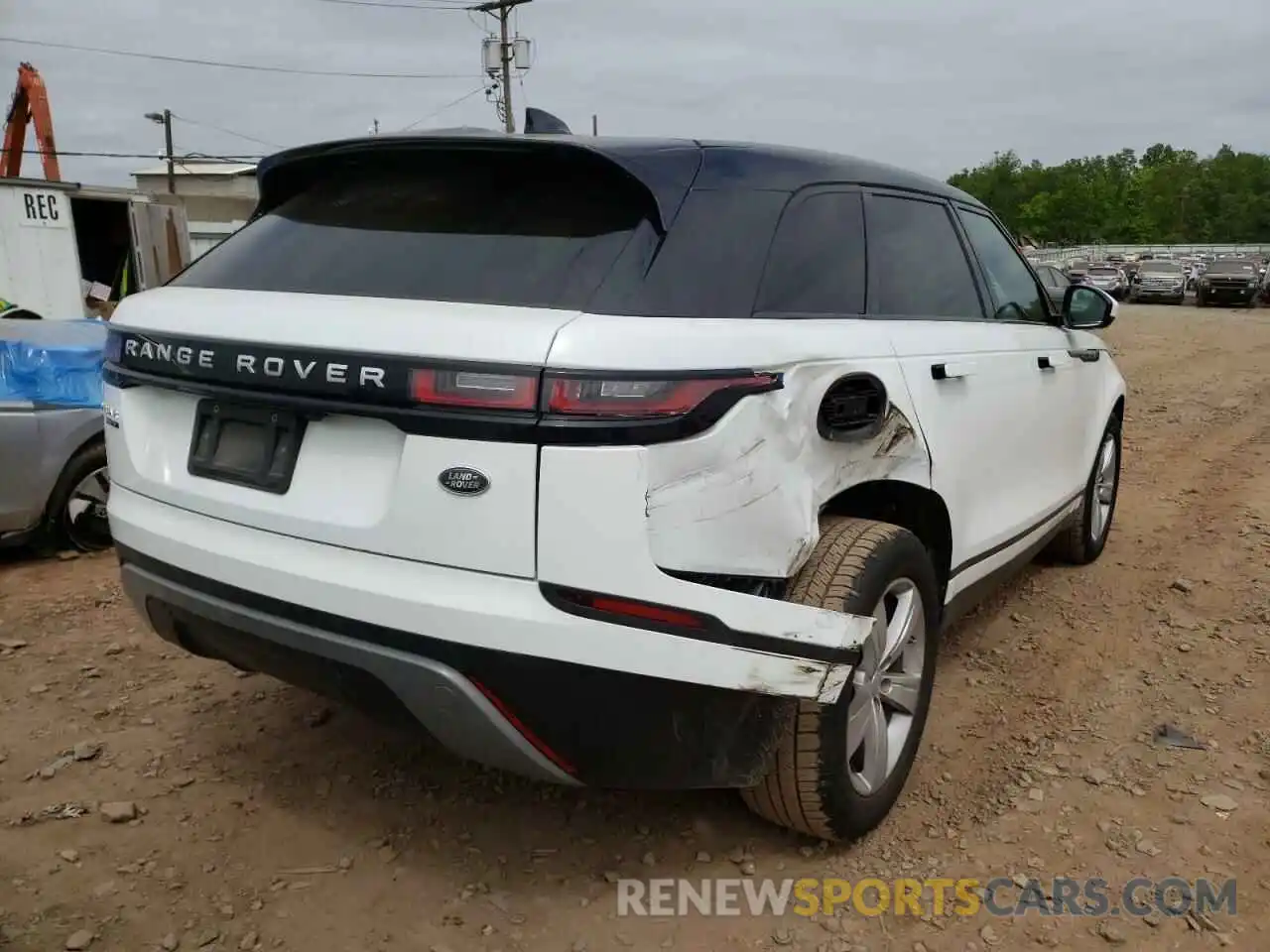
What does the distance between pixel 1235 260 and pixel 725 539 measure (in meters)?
35.0

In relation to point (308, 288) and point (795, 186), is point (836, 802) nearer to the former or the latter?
point (795, 186)

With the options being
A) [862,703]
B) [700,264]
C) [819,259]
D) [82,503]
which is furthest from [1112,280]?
[700,264]

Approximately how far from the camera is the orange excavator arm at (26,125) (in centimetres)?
2103

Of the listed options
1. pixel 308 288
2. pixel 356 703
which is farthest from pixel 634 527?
pixel 308 288

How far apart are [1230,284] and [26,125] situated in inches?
1264

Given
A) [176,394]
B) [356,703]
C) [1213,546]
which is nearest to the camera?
[356,703]

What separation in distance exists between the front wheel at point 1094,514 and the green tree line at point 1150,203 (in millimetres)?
91224

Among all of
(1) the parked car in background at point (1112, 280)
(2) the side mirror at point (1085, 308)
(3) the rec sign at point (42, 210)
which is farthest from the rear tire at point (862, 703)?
(1) the parked car in background at point (1112, 280)

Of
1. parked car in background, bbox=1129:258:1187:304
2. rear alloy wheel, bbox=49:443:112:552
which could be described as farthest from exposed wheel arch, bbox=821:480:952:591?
parked car in background, bbox=1129:258:1187:304

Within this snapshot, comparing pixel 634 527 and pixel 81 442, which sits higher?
pixel 634 527

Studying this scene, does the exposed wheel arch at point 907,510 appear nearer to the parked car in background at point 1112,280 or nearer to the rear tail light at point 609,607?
the rear tail light at point 609,607

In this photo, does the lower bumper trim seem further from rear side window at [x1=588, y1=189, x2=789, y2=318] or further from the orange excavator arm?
the orange excavator arm

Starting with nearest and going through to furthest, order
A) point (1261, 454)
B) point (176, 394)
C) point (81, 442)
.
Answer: point (176, 394), point (81, 442), point (1261, 454)

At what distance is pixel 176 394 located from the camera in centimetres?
244
